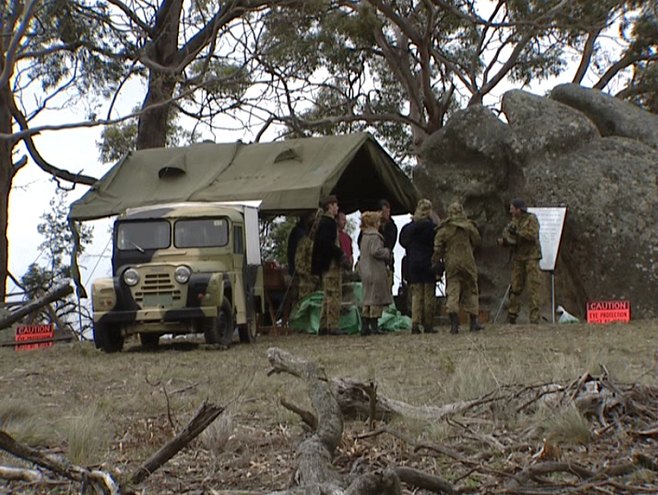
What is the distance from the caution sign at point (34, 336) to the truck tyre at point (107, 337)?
152 centimetres

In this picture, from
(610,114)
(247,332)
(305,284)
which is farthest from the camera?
(610,114)

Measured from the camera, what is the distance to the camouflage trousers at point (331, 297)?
13492mm

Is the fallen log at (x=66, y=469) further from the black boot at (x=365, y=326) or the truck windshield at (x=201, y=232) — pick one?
the black boot at (x=365, y=326)

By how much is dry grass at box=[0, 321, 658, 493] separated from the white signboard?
1.52m

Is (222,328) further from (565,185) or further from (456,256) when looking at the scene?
(565,185)

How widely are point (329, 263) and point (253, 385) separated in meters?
6.14

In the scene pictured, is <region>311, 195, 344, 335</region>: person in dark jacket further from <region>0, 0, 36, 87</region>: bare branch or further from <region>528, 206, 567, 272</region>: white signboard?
<region>0, 0, 36, 87</region>: bare branch

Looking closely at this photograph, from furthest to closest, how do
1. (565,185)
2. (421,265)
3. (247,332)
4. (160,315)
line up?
1. (565,185)
2. (421,265)
3. (247,332)
4. (160,315)

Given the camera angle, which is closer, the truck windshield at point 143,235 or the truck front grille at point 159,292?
the truck front grille at point 159,292

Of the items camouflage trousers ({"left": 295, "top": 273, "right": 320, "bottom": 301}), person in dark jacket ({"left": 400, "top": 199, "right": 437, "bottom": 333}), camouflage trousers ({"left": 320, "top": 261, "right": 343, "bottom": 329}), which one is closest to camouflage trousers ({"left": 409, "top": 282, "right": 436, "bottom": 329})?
person in dark jacket ({"left": 400, "top": 199, "right": 437, "bottom": 333})

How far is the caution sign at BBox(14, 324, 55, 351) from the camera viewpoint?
1355 cm

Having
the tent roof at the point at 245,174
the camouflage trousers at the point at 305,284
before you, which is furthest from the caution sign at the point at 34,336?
the camouflage trousers at the point at 305,284

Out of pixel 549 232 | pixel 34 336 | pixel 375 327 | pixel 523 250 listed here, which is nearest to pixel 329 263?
pixel 375 327

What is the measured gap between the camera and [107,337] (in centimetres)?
1202
